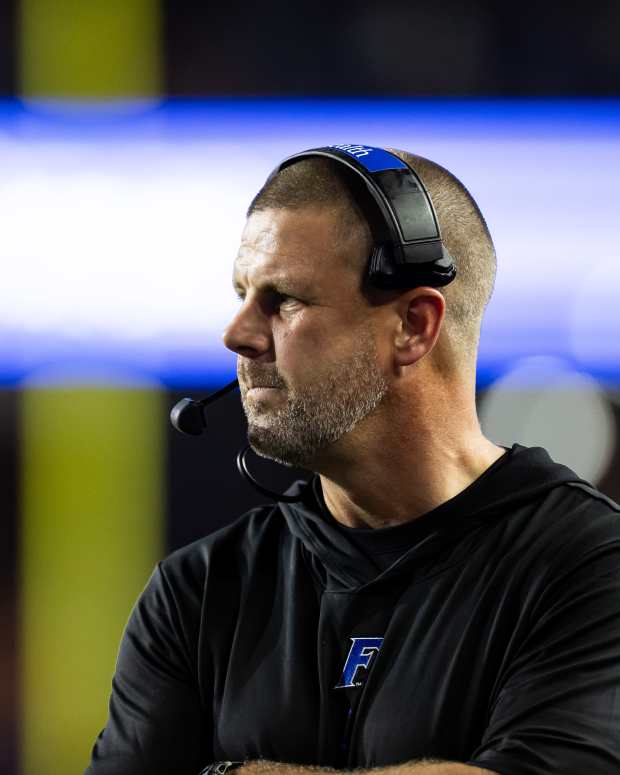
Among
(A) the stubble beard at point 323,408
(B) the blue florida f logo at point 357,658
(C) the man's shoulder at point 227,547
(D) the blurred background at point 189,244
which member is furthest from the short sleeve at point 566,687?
(D) the blurred background at point 189,244

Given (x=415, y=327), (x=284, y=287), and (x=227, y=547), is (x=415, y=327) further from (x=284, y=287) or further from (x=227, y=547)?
(x=227, y=547)

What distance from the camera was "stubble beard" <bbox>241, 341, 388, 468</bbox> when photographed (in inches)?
52.7

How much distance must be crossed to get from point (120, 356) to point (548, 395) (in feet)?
3.00

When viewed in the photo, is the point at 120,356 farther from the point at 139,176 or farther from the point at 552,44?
the point at 552,44

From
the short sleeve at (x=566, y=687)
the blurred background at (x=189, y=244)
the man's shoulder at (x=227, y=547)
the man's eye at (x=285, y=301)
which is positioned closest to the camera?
the short sleeve at (x=566, y=687)

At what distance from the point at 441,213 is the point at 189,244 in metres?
1.22

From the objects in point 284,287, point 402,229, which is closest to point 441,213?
point 402,229

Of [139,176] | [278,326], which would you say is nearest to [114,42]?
[139,176]

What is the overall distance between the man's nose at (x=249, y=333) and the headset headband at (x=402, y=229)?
0.14m

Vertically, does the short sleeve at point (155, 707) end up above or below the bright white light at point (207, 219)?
below

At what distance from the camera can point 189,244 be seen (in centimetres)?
252

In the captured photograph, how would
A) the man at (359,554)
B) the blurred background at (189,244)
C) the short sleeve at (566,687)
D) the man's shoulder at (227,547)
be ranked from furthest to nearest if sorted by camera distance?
the blurred background at (189,244)
the man's shoulder at (227,547)
the man at (359,554)
the short sleeve at (566,687)

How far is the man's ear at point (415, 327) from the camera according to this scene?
136 centimetres

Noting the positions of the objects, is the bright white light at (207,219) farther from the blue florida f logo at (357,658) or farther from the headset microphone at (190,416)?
the blue florida f logo at (357,658)
